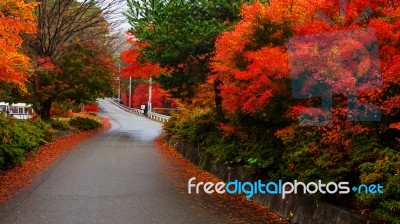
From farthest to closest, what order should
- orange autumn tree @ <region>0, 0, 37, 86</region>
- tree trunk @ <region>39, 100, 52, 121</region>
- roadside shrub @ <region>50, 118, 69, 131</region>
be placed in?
tree trunk @ <region>39, 100, 52, 121</region> < roadside shrub @ <region>50, 118, 69, 131</region> < orange autumn tree @ <region>0, 0, 37, 86</region>

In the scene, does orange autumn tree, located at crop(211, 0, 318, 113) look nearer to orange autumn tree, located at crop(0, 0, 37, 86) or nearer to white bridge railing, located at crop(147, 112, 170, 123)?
orange autumn tree, located at crop(0, 0, 37, 86)

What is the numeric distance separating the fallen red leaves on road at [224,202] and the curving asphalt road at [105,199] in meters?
0.11

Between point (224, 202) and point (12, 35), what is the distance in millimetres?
8240

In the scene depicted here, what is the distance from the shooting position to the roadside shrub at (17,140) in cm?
1230

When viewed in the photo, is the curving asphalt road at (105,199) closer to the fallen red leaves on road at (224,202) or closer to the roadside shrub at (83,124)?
the fallen red leaves on road at (224,202)

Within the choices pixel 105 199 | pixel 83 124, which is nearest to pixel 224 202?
pixel 105 199

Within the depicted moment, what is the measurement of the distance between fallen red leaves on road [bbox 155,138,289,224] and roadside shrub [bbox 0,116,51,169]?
4.81 metres

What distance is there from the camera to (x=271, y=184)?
307 inches

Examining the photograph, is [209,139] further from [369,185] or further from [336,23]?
[369,185]

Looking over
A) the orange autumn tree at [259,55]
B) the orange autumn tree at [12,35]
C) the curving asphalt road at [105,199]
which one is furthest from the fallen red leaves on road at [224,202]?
the orange autumn tree at [12,35]

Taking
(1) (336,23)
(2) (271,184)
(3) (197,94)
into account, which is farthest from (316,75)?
(3) (197,94)

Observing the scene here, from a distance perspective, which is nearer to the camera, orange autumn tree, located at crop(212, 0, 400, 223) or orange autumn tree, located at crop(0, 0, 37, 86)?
orange autumn tree, located at crop(212, 0, 400, 223)

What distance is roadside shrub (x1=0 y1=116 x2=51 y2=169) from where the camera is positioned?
12.3 meters

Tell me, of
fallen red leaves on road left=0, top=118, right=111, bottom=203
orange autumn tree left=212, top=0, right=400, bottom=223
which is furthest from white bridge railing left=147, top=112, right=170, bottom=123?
orange autumn tree left=212, top=0, right=400, bottom=223
